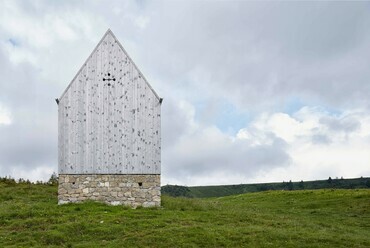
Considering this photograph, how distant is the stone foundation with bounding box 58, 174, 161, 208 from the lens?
29.5 meters

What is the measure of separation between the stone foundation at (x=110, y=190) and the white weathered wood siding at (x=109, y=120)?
1.48 ft

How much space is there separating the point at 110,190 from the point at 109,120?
4503 millimetres

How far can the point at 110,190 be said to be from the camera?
29.7 metres

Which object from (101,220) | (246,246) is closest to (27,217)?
(101,220)

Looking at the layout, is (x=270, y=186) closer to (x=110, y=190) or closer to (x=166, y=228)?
(x=110, y=190)

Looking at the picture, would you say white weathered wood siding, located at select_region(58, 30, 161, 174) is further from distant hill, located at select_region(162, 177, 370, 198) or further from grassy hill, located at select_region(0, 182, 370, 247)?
distant hill, located at select_region(162, 177, 370, 198)

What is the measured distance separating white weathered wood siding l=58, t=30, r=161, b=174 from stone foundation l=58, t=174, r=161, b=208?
451 millimetres

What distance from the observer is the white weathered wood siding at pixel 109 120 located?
3005cm

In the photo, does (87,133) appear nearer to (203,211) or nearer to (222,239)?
(203,211)

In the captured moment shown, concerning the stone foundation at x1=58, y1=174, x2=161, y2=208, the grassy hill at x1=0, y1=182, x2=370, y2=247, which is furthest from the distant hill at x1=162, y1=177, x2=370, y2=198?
the grassy hill at x1=0, y1=182, x2=370, y2=247

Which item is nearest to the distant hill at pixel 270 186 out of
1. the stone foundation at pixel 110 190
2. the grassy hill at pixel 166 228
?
the stone foundation at pixel 110 190

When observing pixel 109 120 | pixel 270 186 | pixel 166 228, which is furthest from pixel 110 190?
pixel 270 186

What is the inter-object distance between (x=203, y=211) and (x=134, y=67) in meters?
10.4

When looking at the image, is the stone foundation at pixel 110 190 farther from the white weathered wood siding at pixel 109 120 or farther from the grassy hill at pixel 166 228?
the grassy hill at pixel 166 228
